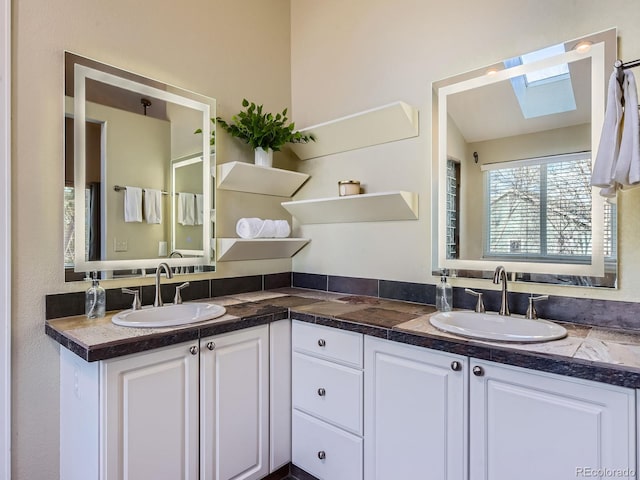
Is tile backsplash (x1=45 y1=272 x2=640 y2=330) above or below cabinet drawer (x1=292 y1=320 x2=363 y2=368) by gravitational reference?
above

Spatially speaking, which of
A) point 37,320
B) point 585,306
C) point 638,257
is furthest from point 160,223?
point 638,257

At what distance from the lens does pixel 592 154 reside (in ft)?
4.91

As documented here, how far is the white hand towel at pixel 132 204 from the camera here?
179 centimetres

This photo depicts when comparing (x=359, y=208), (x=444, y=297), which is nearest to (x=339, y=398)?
(x=444, y=297)

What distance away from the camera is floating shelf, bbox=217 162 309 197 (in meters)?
2.12

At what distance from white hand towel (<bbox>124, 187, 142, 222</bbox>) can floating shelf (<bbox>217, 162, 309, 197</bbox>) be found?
475 millimetres

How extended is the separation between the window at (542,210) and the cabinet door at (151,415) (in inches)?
58.0

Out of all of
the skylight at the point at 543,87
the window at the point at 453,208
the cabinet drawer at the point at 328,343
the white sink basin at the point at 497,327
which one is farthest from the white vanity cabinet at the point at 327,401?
the skylight at the point at 543,87

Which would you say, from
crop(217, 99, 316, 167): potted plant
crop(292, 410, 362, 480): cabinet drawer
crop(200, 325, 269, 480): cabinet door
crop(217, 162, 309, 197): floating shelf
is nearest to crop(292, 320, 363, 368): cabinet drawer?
crop(200, 325, 269, 480): cabinet door

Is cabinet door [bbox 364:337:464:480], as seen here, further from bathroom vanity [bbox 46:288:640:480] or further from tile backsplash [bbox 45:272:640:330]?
tile backsplash [bbox 45:272:640:330]

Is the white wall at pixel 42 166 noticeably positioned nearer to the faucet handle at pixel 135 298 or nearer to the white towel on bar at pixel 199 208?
the faucet handle at pixel 135 298

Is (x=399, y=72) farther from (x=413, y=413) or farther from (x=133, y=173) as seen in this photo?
(x=413, y=413)

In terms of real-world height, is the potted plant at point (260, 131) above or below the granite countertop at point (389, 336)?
above

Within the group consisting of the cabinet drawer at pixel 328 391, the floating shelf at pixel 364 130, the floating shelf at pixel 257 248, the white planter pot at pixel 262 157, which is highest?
the floating shelf at pixel 364 130
